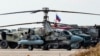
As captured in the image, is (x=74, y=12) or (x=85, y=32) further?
(x=85, y=32)

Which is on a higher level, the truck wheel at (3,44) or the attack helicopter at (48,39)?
the attack helicopter at (48,39)

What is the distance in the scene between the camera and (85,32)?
134 ft

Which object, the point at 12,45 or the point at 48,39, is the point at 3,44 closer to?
the point at 12,45

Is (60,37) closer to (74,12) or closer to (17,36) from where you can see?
(74,12)

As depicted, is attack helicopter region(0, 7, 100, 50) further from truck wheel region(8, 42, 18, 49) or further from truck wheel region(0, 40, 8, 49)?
truck wheel region(8, 42, 18, 49)

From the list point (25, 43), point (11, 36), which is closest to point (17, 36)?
point (11, 36)

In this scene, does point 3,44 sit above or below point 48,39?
below

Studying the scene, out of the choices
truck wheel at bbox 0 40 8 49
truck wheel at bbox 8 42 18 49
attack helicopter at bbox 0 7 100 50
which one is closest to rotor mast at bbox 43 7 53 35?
attack helicopter at bbox 0 7 100 50

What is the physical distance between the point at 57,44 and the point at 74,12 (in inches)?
132

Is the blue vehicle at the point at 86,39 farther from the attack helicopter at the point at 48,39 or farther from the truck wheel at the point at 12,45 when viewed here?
the truck wheel at the point at 12,45

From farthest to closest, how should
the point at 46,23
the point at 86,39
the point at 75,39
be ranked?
the point at 86,39
the point at 75,39
the point at 46,23

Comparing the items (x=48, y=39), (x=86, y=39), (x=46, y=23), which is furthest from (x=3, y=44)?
(x=86, y=39)

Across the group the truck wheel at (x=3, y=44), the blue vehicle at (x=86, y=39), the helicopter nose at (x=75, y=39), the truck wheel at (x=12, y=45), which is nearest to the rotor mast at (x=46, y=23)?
the helicopter nose at (x=75, y=39)

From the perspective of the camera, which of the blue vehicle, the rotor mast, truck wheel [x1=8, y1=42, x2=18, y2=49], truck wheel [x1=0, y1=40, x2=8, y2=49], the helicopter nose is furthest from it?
truck wheel [x1=8, y1=42, x2=18, y2=49]
